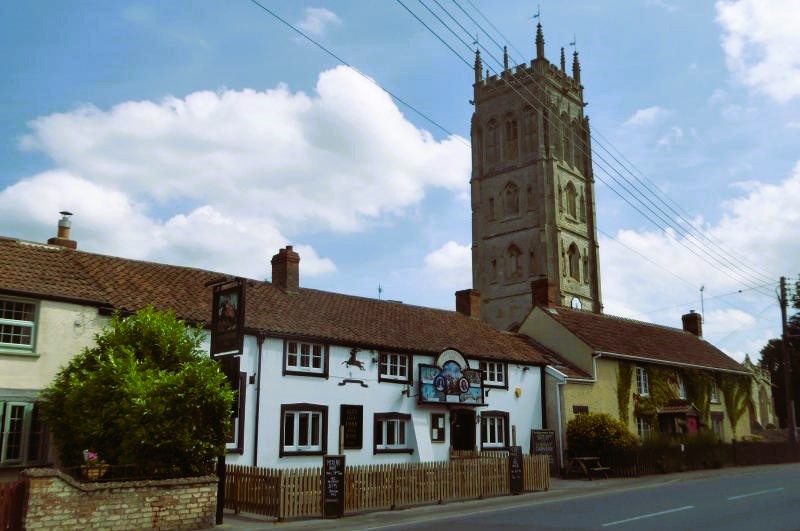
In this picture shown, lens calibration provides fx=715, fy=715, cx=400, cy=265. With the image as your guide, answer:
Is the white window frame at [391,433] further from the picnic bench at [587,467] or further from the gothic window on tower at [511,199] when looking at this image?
the gothic window on tower at [511,199]

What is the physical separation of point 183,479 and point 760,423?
58.4 m

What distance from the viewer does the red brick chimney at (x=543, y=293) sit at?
39625 mm

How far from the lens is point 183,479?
1540 centimetres

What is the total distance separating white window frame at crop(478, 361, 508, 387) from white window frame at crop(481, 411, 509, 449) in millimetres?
1328

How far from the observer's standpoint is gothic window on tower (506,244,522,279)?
233ft

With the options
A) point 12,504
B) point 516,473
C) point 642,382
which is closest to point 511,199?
point 642,382

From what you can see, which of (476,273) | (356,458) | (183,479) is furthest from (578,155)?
(183,479)

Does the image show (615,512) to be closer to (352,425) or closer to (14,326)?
(352,425)

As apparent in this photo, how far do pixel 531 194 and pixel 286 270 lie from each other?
4779 centimetres

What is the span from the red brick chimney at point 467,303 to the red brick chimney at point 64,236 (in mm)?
19981

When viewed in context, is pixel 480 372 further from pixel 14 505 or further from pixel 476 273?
pixel 476 273

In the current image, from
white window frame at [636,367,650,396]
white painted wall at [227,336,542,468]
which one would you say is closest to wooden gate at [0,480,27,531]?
white painted wall at [227,336,542,468]

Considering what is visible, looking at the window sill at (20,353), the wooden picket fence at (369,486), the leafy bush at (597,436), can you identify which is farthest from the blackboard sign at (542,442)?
the window sill at (20,353)

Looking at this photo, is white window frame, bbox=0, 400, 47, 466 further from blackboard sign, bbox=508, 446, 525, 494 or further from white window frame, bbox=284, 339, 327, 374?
blackboard sign, bbox=508, 446, 525, 494
